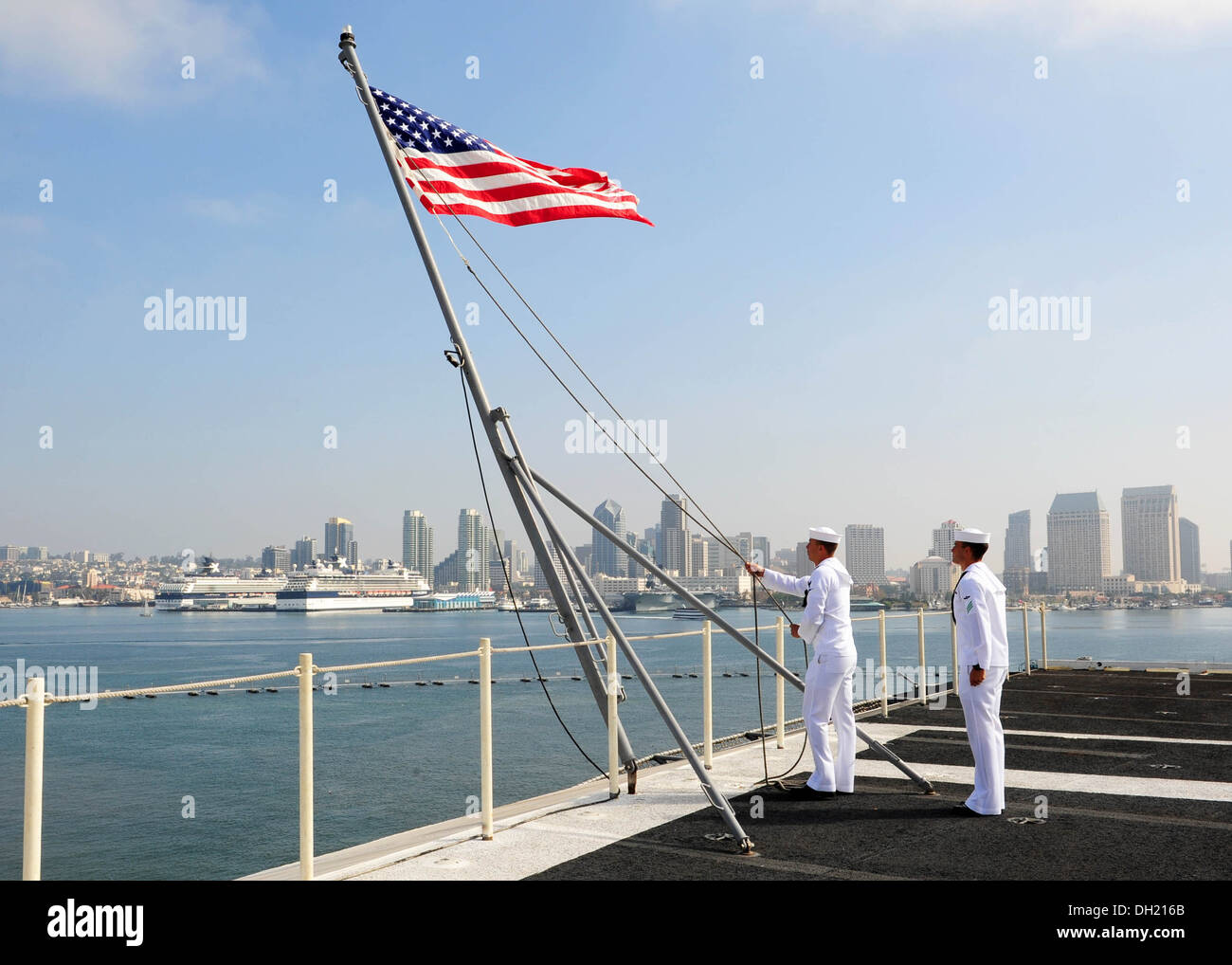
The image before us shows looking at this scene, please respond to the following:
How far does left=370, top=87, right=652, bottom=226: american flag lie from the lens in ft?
26.2

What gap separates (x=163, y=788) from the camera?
30609mm

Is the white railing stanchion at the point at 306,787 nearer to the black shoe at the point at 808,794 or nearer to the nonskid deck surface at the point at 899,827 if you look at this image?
the nonskid deck surface at the point at 899,827

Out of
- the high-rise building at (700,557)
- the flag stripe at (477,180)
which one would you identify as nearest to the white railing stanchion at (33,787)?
the flag stripe at (477,180)

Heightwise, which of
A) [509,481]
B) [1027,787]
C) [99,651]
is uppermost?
[509,481]

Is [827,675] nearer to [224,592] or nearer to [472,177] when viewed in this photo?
[472,177]

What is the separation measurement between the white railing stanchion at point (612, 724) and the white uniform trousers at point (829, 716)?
4.54 feet

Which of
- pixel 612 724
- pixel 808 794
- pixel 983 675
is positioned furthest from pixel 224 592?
pixel 983 675

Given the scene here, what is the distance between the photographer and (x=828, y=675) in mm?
6766

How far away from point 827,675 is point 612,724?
5.24 feet

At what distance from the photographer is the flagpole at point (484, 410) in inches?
287

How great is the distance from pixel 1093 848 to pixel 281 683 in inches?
2442

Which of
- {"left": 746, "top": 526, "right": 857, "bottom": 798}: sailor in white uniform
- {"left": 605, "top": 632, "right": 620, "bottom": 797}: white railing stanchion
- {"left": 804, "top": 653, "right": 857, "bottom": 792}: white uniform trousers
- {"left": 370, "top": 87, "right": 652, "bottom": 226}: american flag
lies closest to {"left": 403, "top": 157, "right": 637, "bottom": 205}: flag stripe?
{"left": 370, "top": 87, "right": 652, "bottom": 226}: american flag
